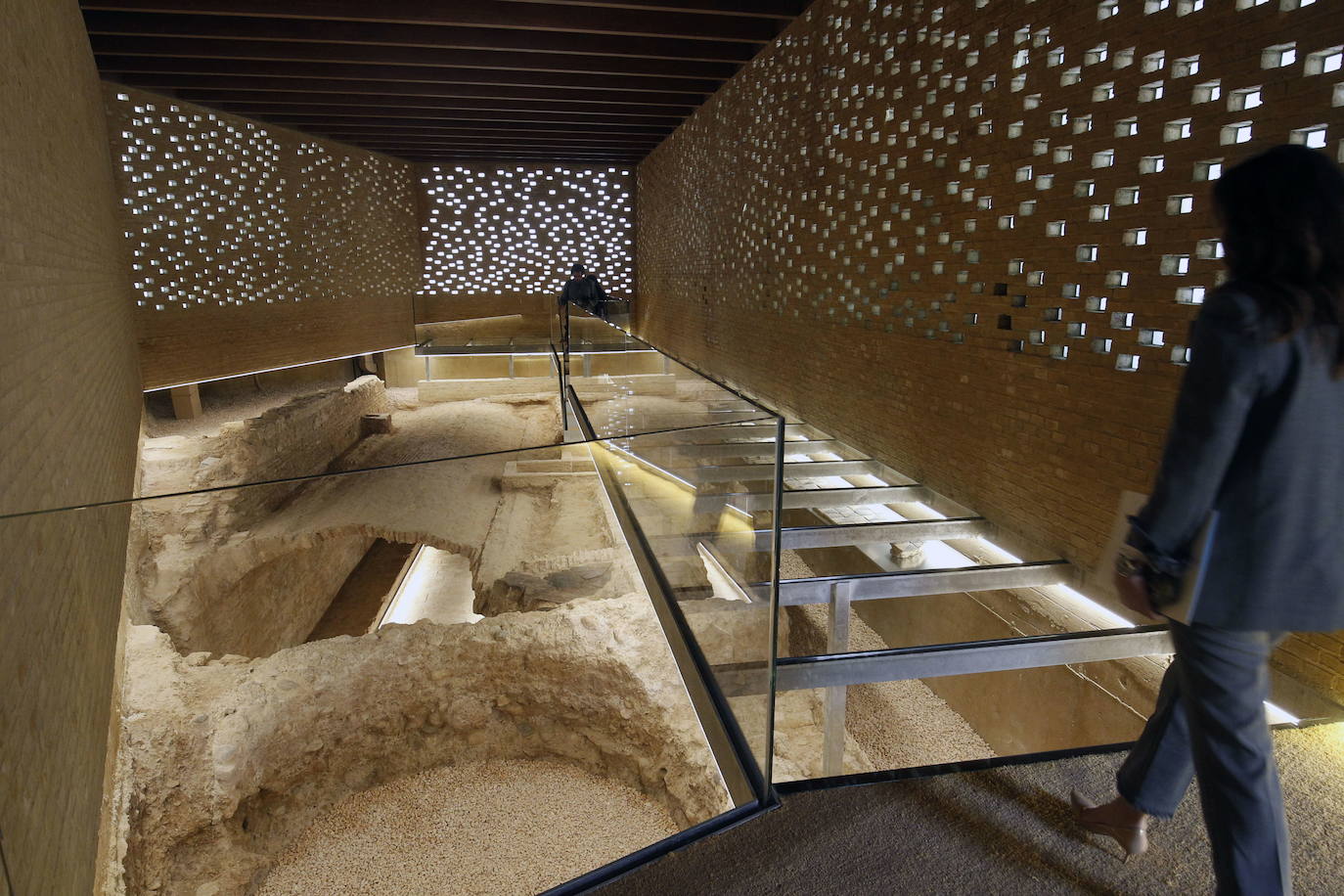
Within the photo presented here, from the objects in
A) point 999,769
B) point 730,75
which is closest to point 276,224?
point 730,75

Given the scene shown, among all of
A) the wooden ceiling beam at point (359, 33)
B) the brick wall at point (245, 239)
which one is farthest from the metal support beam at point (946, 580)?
the brick wall at point (245, 239)

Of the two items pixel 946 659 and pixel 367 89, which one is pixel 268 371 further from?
pixel 946 659

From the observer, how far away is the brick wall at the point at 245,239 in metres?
9.25

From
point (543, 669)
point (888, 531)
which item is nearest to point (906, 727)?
point (888, 531)

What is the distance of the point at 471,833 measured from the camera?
17.3 feet

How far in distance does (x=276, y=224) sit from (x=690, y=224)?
6585 mm

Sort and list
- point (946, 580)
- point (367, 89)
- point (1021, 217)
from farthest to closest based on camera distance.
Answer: point (367, 89)
point (1021, 217)
point (946, 580)

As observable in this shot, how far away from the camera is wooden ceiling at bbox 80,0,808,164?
7016 mm

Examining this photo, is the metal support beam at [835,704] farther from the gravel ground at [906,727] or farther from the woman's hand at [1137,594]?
the woman's hand at [1137,594]

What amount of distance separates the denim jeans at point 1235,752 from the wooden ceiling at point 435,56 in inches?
278

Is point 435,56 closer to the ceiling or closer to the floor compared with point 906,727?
closer to the ceiling

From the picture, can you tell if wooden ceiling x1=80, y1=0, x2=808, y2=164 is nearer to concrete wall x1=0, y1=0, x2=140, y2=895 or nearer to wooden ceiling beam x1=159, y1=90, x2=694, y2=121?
wooden ceiling beam x1=159, y1=90, x2=694, y2=121

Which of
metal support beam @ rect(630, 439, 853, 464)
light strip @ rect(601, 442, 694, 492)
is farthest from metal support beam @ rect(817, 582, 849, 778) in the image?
metal support beam @ rect(630, 439, 853, 464)

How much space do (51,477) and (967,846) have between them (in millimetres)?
3170
